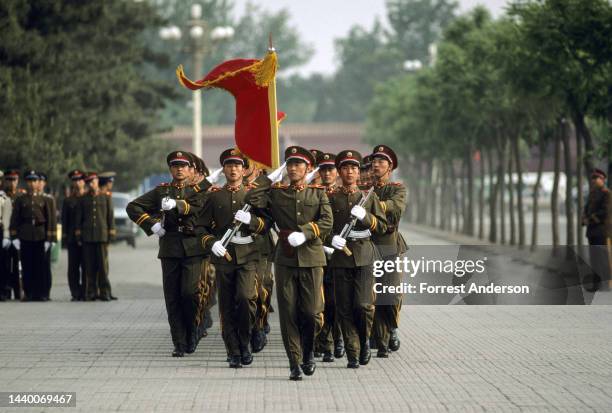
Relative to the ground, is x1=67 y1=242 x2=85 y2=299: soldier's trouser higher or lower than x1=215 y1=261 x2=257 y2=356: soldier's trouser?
lower

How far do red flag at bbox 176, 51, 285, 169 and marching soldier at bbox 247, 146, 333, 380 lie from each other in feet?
7.69

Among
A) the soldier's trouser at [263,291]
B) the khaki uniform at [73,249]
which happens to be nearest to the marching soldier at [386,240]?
the soldier's trouser at [263,291]

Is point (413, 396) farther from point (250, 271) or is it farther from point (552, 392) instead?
point (250, 271)

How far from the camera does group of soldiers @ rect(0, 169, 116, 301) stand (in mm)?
21672

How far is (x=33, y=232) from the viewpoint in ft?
71.1

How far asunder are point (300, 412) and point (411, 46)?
11896cm

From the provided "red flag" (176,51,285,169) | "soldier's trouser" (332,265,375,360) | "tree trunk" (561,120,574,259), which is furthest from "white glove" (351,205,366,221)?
"tree trunk" (561,120,574,259)

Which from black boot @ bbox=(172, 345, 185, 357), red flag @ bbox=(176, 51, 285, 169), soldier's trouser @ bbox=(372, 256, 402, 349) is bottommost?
black boot @ bbox=(172, 345, 185, 357)

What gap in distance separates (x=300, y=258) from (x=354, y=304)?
100cm

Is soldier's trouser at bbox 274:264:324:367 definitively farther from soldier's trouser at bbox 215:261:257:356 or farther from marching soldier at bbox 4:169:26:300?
marching soldier at bbox 4:169:26:300

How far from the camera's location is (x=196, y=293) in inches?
567

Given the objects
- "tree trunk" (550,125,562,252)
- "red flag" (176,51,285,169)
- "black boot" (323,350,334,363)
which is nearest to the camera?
"black boot" (323,350,334,363)

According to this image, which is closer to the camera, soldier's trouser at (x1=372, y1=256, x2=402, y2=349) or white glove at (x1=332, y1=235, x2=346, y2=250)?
white glove at (x1=332, y1=235, x2=346, y2=250)

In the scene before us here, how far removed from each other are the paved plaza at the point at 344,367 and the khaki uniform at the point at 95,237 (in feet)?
7.85
